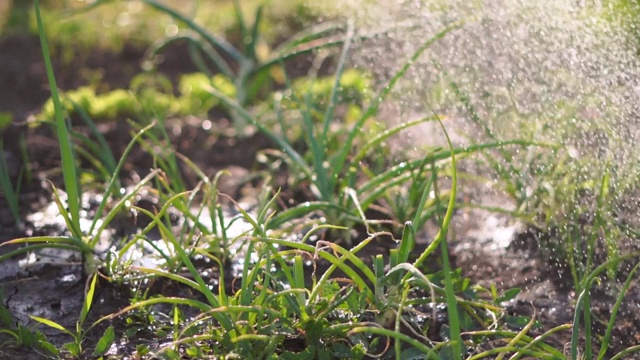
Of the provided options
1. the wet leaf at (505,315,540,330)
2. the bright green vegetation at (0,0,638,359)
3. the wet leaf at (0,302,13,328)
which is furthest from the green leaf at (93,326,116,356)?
the wet leaf at (505,315,540,330)

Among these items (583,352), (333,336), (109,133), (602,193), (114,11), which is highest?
(114,11)

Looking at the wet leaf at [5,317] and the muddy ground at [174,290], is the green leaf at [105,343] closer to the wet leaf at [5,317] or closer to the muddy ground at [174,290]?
the muddy ground at [174,290]

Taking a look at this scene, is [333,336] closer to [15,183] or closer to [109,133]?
[15,183]

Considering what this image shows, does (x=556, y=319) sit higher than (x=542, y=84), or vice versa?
(x=542, y=84)

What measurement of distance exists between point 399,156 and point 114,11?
3.29 metres

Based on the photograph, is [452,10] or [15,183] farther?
[15,183]

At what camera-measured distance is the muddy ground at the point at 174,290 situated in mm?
1970

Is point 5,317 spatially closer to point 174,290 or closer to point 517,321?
point 174,290

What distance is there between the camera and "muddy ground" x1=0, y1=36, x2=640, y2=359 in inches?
77.5

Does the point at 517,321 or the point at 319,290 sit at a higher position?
the point at 319,290

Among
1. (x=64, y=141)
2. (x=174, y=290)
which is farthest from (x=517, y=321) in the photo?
(x=64, y=141)

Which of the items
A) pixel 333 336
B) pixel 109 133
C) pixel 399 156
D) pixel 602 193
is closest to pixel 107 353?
pixel 333 336

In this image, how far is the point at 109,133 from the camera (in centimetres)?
334

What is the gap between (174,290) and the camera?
208 cm
